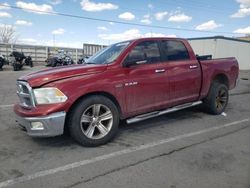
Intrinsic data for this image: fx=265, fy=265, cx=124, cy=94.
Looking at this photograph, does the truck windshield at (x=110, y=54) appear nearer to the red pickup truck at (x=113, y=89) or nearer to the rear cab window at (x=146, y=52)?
the red pickup truck at (x=113, y=89)

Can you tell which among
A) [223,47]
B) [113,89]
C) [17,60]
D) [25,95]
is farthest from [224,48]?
[25,95]

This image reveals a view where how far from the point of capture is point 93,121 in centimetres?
442

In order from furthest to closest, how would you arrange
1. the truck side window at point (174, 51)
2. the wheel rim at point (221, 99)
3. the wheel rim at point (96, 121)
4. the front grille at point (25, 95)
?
1. the wheel rim at point (221, 99)
2. the truck side window at point (174, 51)
3. the wheel rim at point (96, 121)
4. the front grille at point (25, 95)

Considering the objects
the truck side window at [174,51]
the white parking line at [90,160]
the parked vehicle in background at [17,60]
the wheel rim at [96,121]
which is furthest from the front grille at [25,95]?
the parked vehicle in background at [17,60]

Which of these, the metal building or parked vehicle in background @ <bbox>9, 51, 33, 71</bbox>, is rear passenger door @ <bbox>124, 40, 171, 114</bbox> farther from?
the metal building

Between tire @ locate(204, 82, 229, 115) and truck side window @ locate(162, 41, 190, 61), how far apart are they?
1188 millimetres

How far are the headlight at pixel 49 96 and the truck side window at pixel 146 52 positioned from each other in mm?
1506

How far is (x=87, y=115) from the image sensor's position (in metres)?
4.39

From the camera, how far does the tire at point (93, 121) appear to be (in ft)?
13.8

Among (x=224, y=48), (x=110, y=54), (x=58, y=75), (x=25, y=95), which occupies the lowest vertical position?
(x=25, y=95)

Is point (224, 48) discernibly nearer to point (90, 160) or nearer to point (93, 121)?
point (93, 121)

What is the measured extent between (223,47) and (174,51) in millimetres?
26440

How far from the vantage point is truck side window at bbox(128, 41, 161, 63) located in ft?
16.3

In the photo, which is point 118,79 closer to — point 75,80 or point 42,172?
point 75,80
